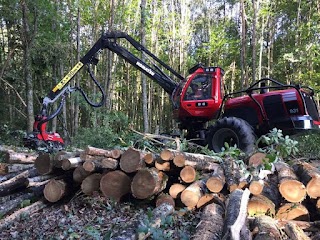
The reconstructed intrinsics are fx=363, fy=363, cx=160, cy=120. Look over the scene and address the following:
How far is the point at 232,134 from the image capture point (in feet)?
25.0

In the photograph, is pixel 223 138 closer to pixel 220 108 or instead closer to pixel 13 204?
pixel 220 108

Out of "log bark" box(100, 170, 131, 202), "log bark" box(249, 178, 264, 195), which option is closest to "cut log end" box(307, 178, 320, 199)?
"log bark" box(249, 178, 264, 195)

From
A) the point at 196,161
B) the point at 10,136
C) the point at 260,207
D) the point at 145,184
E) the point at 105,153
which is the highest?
Answer: the point at 105,153

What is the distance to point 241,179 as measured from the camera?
4691mm

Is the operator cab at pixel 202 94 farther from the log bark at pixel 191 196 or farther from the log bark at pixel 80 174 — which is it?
the log bark at pixel 191 196

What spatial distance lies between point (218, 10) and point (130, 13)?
12.4m

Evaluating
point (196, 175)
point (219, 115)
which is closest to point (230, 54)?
point (219, 115)

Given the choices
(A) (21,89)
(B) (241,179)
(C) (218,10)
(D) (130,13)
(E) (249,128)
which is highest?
(C) (218,10)

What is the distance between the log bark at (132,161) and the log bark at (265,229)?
68.8 inches

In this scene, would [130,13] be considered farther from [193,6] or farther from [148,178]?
[148,178]

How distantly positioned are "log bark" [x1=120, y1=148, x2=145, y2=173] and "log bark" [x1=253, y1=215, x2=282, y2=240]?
1747 millimetres

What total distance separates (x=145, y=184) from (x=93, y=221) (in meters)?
0.79

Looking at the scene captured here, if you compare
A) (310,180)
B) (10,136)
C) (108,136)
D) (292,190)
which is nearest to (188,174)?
(292,190)

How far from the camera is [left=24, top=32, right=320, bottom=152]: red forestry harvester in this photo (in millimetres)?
7559
